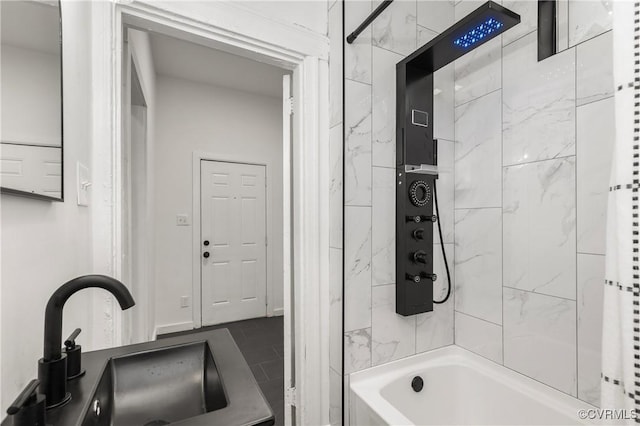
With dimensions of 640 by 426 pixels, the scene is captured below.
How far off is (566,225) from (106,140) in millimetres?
1978

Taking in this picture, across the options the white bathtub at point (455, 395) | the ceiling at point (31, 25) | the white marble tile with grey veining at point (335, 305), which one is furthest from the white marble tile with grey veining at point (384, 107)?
the ceiling at point (31, 25)

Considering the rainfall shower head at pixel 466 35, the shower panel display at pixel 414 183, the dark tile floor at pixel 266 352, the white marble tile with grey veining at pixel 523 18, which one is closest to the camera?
the rainfall shower head at pixel 466 35

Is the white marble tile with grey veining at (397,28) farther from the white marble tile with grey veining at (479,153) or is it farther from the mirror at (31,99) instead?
the mirror at (31,99)

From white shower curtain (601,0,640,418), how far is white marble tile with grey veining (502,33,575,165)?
73 centimetres

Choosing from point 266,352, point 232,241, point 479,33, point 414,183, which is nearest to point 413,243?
point 414,183

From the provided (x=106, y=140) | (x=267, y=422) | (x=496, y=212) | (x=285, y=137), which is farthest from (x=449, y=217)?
(x=106, y=140)

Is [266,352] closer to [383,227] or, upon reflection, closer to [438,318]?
[438,318]

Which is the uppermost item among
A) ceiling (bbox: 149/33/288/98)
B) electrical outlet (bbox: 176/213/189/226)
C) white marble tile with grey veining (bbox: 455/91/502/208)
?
ceiling (bbox: 149/33/288/98)

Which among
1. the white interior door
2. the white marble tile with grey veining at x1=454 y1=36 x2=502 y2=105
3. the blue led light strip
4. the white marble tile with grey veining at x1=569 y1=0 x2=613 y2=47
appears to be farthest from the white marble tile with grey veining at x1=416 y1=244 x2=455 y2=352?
the white interior door

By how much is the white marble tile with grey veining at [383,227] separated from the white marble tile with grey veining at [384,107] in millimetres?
88

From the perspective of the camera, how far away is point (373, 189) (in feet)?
5.24

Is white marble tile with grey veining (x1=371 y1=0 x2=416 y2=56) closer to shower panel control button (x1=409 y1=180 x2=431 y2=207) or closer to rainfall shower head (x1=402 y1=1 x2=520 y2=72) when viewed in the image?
rainfall shower head (x1=402 y1=1 x2=520 y2=72)

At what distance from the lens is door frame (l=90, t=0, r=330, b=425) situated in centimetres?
113

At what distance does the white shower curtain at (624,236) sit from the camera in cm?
68
